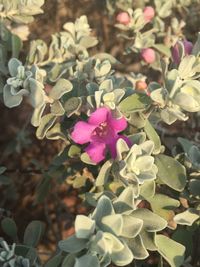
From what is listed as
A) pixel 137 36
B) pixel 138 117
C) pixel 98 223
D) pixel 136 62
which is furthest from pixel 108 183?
pixel 136 62

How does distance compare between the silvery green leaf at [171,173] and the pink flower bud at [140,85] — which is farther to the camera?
the pink flower bud at [140,85]

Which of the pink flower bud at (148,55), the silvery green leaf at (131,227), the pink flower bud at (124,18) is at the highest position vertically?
the silvery green leaf at (131,227)

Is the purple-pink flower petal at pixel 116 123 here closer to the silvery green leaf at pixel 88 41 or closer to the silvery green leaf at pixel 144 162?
the silvery green leaf at pixel 144 162

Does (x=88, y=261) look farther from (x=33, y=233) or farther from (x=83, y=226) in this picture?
(x=33, y=233)

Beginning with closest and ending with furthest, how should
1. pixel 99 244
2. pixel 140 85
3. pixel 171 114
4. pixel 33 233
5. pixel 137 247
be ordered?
pixel 99 244 → pixel 137 247 → pixel 171 114 → pixel 33 233 → pixel 140 85

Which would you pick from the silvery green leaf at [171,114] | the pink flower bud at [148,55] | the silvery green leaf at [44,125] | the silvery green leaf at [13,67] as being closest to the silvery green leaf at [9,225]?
the silvery green leaf at [44,125]

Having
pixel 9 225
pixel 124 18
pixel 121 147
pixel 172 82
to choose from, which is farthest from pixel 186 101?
pixel 124 18
